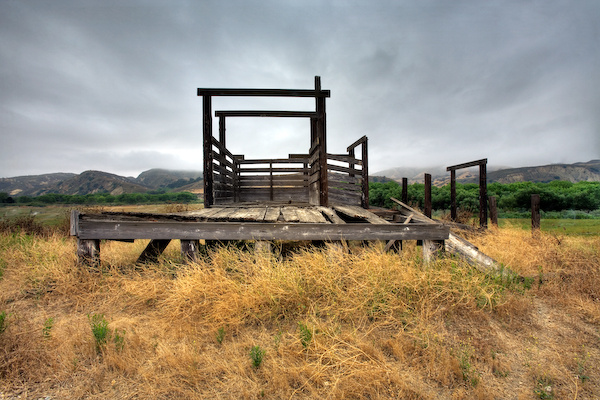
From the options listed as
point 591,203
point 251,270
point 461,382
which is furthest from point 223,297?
point 591,203

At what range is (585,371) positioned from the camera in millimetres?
2215

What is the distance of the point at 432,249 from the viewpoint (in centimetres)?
437

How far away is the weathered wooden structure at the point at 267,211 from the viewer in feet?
13.6

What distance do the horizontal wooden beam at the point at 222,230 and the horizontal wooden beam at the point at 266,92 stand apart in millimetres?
4153

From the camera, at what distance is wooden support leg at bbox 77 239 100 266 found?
4199mm

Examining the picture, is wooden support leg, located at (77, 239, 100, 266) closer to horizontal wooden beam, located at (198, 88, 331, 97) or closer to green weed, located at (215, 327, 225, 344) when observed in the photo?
green weed, located at (215, 327, 225, 344)

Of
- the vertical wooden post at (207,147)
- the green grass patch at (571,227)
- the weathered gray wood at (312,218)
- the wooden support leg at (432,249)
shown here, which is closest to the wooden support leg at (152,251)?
the vertical wooden post at (207,147)

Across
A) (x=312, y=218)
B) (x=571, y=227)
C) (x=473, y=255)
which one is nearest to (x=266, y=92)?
(x=312, y=218)

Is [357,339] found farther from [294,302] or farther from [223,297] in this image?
[223,297]

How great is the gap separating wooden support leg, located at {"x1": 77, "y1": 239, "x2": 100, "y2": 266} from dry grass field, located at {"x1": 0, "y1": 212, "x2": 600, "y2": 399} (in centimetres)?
14

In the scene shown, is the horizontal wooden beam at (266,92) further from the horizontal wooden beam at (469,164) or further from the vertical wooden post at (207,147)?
the horizontal wooden beam at (469,164)

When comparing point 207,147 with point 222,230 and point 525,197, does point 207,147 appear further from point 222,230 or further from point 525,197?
point 525,197

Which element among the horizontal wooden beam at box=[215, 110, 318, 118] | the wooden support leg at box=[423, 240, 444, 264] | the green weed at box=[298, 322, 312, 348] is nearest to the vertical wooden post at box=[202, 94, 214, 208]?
the horizontal wooden beam at box=[215, 110, 318, 118]

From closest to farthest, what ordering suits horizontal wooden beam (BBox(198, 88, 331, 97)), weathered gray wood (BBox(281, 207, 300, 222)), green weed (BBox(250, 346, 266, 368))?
green weed (BBox(250, 346, 266, 368)), weathered gray wood (BBox(281, 207, 300, 222)), horizontal wooden beam (BBox(198, 88, 331, 97))
